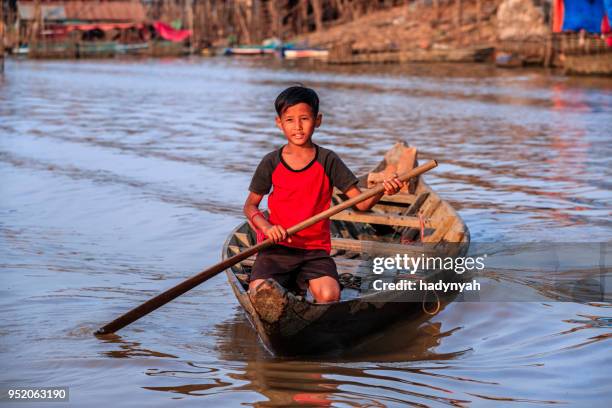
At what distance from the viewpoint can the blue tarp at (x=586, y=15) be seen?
90.5 ft

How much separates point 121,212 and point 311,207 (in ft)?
14.9

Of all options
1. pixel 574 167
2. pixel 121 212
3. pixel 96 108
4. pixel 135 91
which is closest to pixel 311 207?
pixel 121 212

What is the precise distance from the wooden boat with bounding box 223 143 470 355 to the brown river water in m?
0.17

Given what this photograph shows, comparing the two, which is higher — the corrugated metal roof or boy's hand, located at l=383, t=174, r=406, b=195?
the corrugated metal roof

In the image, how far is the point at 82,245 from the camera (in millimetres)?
7746

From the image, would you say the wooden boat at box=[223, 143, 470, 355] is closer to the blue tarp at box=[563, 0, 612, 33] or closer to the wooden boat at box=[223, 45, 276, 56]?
the blue tarp at box=[563, 0, 612, 33]

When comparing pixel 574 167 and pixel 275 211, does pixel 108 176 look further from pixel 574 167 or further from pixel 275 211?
pixel 275 211

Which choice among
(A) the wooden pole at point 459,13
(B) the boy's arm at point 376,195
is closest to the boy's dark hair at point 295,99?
(B) the boy's arm at point 376,195

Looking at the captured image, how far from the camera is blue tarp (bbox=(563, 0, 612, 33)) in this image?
90.5 feet

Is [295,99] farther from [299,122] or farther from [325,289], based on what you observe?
[325,289]

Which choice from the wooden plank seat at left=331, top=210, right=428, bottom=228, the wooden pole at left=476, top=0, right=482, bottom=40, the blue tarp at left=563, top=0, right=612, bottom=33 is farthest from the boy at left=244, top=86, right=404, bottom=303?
the wooden pole at left=476, top=0, right=482, bottom=40

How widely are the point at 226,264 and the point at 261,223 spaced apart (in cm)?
30

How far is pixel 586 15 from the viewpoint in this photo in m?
27.7

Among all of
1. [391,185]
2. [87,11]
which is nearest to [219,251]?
[391,185]
